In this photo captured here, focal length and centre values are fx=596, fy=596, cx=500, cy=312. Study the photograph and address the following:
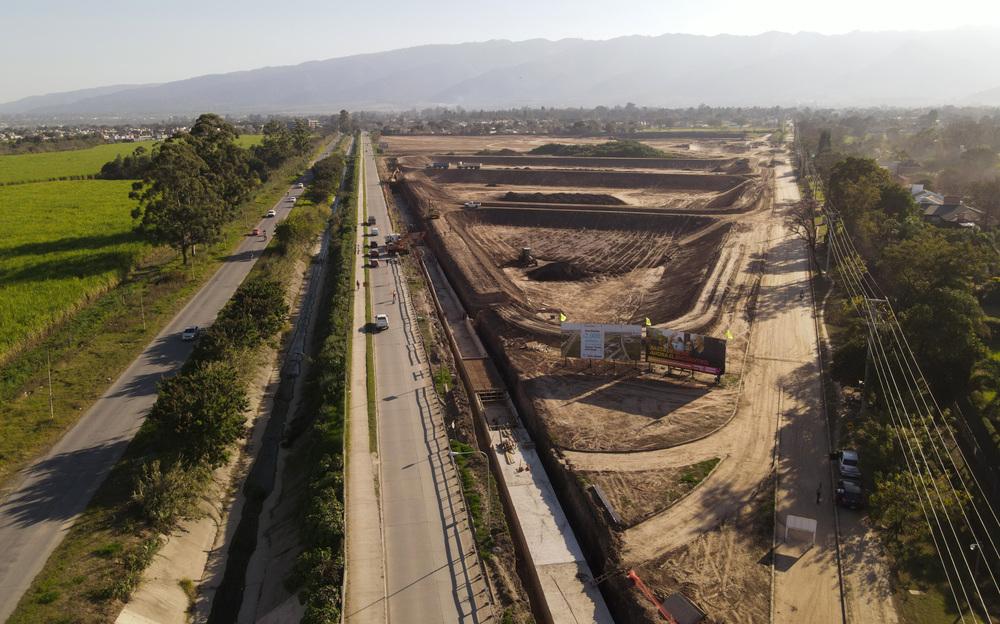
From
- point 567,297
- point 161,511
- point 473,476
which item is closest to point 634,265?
point 567,297

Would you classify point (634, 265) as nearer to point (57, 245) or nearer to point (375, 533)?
point (375, 533)

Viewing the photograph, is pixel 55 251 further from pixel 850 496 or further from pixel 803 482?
pixel 850 496

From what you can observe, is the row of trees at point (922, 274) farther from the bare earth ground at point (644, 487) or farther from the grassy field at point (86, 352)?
the grassy field at point (86, 352)

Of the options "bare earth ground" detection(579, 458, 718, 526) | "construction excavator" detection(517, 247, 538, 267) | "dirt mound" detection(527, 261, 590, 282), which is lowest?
"bare earth ground" detection(579, 458, 718, 526)

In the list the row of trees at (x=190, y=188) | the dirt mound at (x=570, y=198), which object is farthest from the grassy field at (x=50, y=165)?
the dirt mound at (x=570, y=198)

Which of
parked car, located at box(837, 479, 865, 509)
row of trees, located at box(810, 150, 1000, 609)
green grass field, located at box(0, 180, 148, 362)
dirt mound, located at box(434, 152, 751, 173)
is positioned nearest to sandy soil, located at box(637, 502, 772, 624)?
parked car, located at box(837, 479, 865, 509)

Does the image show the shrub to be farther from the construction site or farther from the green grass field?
the green grass field
